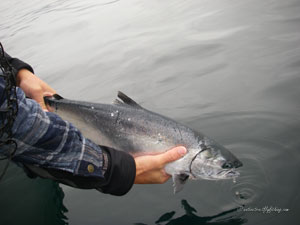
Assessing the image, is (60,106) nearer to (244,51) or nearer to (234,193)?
(234,193)

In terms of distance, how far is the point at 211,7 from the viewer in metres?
10.7

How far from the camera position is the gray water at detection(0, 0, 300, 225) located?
303cm

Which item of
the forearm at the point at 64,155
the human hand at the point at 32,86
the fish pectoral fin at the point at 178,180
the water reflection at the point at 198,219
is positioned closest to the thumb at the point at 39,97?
the human hand at the point at 32,86

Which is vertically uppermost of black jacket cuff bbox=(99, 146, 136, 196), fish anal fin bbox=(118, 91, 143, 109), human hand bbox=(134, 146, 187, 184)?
fish anal fin bbox=(118, 91, 143, 109)

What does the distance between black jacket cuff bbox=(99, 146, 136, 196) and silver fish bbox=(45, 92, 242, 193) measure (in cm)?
73

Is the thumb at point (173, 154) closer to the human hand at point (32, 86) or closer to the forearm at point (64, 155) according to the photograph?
the forearm at point (64, 155)

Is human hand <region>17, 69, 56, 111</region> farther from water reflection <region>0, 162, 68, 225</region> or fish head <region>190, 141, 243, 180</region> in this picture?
fish head <region>190, 141, 243, 180</region>

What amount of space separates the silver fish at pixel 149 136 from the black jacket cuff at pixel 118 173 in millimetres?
733

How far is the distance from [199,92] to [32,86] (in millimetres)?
3147

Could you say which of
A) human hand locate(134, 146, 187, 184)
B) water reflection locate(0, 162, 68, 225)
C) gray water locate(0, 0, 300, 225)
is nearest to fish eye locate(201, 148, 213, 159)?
human hand locate(134, 146, 187, 184)

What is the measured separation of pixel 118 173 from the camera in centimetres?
219

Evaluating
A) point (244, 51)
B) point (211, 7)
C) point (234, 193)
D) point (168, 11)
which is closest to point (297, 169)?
point (234, 193)

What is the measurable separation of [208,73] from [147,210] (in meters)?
3.76

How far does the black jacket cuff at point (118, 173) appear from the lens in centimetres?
218
